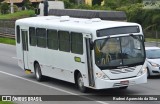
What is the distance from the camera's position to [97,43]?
61.9ft

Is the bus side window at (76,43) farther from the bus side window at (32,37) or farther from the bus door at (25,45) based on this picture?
the bus door at (25,45)

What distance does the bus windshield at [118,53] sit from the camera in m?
18.8

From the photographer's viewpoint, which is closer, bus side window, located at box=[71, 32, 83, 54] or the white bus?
the white bus

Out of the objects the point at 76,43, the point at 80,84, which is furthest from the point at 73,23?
the point at 80,84

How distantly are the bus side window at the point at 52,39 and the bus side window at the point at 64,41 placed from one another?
1.37 ft

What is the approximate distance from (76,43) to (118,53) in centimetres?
212

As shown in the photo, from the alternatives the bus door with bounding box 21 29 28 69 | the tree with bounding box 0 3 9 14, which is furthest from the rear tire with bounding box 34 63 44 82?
the tree with bounding box 0 3 9 14

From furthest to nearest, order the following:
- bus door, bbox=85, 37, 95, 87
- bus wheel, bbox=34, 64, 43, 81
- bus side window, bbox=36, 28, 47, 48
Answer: bus wheel, bbox=34, 64, 43, 81
bus side window, bbox=36, 28, 47, 48
bus door, bbox=85, 37, 95, 87

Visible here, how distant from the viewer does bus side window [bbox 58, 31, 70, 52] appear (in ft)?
69.0

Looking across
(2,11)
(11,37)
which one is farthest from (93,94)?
(2,11)

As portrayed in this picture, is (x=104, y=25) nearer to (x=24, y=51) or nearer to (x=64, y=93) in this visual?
(x=64, y=93)

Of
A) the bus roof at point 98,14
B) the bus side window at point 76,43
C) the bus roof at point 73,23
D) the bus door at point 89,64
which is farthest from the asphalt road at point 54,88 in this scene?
the bus roof at point 98,14

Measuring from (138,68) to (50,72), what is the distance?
4.99 metres

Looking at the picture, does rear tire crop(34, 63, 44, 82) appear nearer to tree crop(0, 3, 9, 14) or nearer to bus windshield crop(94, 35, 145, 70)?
bus windshield crop(94, 35, 145, 70)
